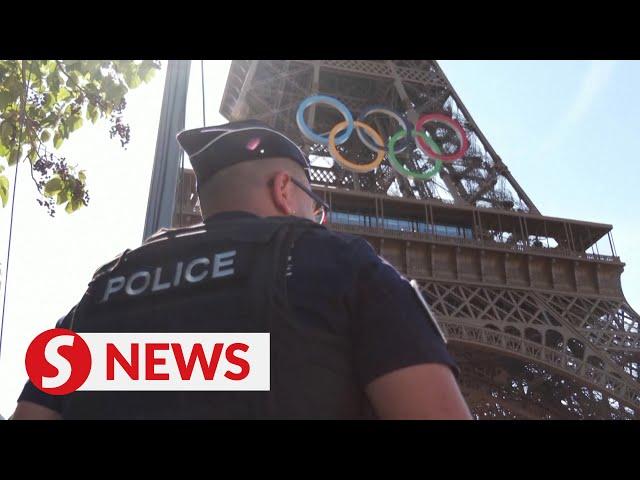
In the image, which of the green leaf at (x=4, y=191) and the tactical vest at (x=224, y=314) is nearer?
the tactical vest at (x=224, y=314)

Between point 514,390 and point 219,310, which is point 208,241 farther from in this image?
point 514,390

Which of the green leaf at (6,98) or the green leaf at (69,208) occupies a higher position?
the green leaf at (6,98)

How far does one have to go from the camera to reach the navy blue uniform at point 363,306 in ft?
3.76

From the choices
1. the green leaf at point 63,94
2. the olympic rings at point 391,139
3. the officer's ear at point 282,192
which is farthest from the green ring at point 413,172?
the officer's ear at point 282,192

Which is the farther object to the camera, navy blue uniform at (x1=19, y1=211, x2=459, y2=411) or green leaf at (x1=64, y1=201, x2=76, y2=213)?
green leaf at (x1=64, y1=201, x2=76, y2=213)

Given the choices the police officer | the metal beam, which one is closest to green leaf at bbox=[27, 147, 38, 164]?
the metal beam

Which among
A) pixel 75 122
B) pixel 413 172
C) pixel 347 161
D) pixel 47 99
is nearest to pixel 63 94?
pixel 47 99

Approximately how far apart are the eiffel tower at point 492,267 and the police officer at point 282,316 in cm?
1472

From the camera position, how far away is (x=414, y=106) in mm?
25422

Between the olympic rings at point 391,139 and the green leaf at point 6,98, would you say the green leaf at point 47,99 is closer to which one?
the green leaf at point 6,98

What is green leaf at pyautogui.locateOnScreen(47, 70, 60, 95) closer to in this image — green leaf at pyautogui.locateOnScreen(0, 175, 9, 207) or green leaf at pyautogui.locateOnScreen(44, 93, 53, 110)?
green leaf at pyautogui.locateOnScreen(44, 93, 53, 110)

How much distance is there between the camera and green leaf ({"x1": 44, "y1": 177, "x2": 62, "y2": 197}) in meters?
4.12

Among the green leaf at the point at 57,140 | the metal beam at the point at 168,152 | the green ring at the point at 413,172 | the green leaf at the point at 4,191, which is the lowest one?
the metal beam at the point at 168,152

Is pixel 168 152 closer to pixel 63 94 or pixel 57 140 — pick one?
pixel 57 140
